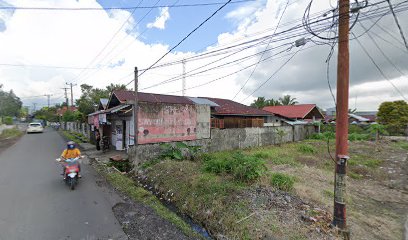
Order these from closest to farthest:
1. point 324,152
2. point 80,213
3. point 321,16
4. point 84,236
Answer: point 84,236, point 80,213, point 321,16, point 324,152

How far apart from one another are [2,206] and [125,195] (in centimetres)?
306

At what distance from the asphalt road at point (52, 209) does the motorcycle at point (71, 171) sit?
228 millimetres

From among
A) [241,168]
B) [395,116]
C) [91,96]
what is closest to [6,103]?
[91,96]

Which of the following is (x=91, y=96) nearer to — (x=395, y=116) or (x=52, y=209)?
(x=52, y=209)

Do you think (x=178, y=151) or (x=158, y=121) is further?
(x=158, y=121)

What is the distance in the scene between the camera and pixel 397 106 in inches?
1024

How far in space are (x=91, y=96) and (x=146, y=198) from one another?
29232 millimetres

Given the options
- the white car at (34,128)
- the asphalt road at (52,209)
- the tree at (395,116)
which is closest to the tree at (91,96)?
the white car at (34,128)

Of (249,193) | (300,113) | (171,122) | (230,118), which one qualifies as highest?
(300,113)

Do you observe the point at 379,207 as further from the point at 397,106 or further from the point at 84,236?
the point at 397,106

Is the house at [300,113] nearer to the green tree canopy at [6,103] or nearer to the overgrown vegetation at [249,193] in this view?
the overgrown vegetation at [249,193]

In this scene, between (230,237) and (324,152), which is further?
(324,152)

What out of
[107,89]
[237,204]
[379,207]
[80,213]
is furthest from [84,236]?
[107,89]

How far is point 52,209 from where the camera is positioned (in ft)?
17.0
